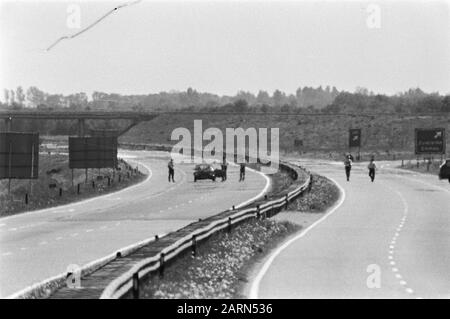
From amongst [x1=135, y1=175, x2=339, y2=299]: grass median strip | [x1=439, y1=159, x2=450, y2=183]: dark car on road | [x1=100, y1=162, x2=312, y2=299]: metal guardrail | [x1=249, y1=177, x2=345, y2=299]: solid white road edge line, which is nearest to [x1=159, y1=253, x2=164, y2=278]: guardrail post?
[x1=100, y1=162, x2=312, y2=299]: metal guardrail

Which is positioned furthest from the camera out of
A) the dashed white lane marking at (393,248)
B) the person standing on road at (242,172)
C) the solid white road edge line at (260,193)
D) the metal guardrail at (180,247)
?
the person standing on road at (242,172)

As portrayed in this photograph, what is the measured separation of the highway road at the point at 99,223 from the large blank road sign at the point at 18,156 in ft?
11.0

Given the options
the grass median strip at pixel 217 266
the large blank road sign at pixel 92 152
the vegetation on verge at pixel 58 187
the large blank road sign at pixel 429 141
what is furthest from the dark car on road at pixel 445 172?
the grass median strip at pixel 217 266

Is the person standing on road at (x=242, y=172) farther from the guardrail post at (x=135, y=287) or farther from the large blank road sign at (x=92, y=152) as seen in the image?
the guardrail post at (x=135, y=287)

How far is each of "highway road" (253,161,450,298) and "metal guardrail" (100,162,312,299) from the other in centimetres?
189

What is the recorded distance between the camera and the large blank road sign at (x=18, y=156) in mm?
60062

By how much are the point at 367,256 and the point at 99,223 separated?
54.2 ft

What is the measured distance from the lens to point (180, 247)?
85.4 feet

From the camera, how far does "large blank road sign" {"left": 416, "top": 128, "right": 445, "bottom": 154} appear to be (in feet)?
331

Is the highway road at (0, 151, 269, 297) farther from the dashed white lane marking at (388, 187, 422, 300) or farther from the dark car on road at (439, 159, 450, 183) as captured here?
the dark car on road at (439, 159, 450, 183)
